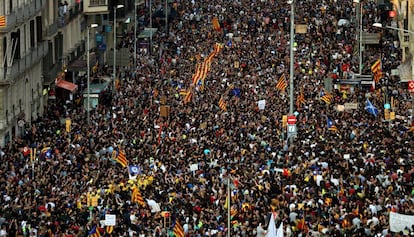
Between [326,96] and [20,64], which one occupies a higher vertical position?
[20,64]

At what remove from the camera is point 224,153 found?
83875 mm

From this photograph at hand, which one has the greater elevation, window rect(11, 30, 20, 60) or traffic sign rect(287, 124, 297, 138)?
window rect(11, 30, 20, 60)

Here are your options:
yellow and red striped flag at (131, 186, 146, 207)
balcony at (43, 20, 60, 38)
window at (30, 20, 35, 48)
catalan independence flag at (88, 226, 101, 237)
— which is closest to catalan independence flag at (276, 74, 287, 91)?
balcony at (43, 20, 60, 38)

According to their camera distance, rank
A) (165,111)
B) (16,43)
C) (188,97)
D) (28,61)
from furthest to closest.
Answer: (188,97) → (28,61) → (165,111) → (16,43)

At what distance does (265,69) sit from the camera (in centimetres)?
11406

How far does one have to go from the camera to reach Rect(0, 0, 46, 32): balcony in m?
92.8

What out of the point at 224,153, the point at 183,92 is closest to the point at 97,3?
the point at 183,92

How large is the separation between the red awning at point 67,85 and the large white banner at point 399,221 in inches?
1729

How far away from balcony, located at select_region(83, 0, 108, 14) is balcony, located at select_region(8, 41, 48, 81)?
16.9 meters

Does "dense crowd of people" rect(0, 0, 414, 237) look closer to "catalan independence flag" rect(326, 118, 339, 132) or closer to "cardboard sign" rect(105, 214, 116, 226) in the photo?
"catalan independence flag" rect(326, 118, 339, 132)

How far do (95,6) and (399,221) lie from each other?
5942 centimetres

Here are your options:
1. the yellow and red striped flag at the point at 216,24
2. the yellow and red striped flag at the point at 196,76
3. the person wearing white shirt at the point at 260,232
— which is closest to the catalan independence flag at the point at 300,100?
the yellow and red striped flag at the point at 196,76

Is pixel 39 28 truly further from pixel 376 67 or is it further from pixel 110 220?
pixel 110 220

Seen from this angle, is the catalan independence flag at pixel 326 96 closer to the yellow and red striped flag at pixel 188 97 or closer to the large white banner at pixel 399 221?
the yellow and red striped flag at pixel 188 97
